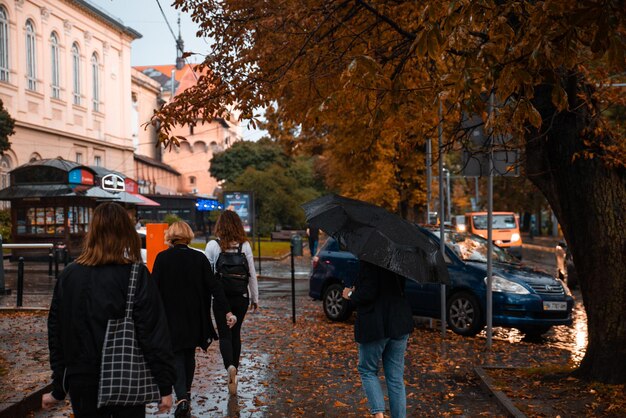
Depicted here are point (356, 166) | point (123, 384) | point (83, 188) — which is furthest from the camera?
point (83, 188)

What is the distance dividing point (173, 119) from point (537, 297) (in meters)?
6.22

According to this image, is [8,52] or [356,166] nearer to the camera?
[356,166]

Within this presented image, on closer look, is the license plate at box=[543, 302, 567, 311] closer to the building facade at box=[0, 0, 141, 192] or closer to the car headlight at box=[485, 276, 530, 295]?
the car headlight at box=[485, 276, 530, 295]

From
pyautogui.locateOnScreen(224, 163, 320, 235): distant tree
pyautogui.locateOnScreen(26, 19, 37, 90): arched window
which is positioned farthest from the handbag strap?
pyautogui.locateOnScreen(224, 163, 320, 235): distant tree

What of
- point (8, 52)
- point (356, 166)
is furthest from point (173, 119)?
point (8, 52)

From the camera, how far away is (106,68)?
53.2m

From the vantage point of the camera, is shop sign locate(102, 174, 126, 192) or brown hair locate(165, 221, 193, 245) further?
shop sign locate(102, 174, 126, 192)

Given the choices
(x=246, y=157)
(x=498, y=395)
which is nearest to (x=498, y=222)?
(x=498, y=395)

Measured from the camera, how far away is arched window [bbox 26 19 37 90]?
42438 mm

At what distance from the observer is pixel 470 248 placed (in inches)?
508

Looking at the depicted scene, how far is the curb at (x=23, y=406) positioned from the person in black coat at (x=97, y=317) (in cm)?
288

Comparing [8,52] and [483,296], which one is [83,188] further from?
[483,296]

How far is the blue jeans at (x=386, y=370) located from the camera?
581cm

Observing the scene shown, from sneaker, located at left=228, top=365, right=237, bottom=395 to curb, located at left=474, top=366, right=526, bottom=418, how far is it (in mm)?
2628
